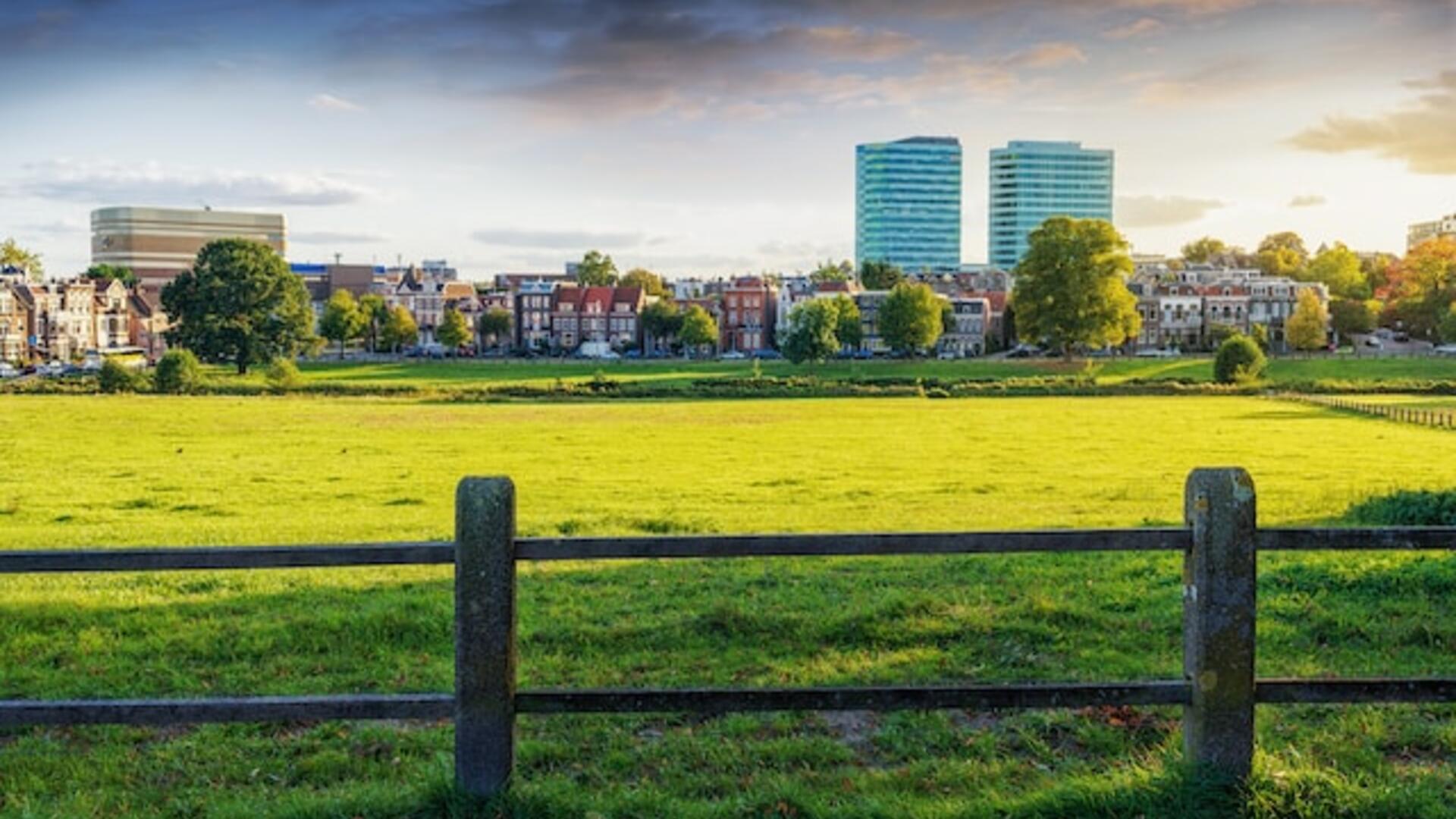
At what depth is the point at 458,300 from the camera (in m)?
189

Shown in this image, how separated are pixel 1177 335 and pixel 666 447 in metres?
142

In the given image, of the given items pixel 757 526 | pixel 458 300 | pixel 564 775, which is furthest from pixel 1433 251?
pixel 564 775

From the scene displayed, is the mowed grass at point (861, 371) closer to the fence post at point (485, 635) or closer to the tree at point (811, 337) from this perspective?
the tree at point (811, 337)

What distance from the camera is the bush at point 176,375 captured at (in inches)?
3290

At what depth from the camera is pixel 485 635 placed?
5992mm

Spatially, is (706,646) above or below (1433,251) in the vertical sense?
below

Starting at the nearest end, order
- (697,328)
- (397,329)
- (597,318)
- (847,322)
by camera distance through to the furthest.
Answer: (847,322) < (697,328) < (397,329) < (597,318)

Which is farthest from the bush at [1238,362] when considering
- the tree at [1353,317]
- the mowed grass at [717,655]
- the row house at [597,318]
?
the row house at [597,318]

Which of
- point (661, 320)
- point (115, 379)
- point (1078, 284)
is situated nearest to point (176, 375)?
point (115, 379)

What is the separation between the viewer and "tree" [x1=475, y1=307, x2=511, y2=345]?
593 ft

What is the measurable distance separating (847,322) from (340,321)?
67236 millimetres

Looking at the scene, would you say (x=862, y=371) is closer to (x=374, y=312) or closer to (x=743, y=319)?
(x=743, y=319)

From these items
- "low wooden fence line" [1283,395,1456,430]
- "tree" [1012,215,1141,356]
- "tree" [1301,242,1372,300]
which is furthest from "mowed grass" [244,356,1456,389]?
"tree" [1301,242,1372,300]

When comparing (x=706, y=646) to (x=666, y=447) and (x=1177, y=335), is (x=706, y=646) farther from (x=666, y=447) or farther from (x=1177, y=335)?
(x=1177, y=335)
